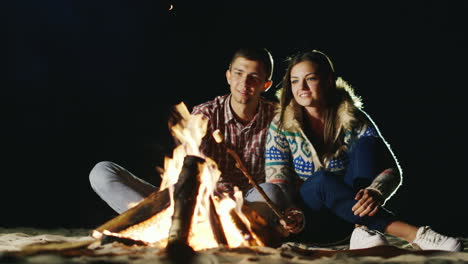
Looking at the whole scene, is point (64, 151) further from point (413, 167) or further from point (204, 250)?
point (413, 167)

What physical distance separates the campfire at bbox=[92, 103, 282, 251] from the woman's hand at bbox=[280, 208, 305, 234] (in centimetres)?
10

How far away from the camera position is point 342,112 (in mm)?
3256

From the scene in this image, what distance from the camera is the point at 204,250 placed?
231cm

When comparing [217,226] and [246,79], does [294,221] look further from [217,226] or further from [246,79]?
[246,79]

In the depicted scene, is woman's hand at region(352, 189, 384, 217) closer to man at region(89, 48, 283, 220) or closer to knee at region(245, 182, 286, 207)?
knee at region(245, 182, 286, 207)

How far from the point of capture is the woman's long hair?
3.25m

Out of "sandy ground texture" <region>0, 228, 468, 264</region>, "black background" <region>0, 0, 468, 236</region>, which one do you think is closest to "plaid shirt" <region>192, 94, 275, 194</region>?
"sandy ground texture" <region>0, 228, 468, 264</region>

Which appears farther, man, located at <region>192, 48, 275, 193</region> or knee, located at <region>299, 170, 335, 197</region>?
man, located at <region>192, 48, 275, 193</region>

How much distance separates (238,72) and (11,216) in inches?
146

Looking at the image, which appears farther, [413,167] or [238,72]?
[413,167]

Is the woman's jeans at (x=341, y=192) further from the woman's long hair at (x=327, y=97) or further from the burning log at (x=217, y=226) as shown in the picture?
the burning log at (x=217, y=226)

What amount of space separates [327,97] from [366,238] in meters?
1.30

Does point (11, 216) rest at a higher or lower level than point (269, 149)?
lower

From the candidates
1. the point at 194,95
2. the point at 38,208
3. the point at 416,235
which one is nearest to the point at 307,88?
the point at 416,235
